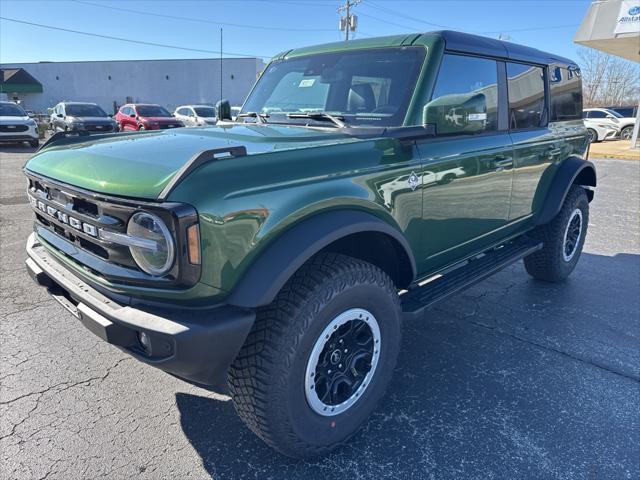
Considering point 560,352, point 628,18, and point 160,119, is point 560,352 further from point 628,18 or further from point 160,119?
point 160,119

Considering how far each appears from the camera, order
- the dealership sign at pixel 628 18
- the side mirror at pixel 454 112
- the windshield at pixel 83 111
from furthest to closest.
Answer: the windshield at pixel 83 111 → the dealership sign at pixel 628 18 → the side mirror at pixel 454 112

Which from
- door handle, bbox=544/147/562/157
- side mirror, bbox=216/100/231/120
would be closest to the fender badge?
door handle, bbox=544/147/562/157

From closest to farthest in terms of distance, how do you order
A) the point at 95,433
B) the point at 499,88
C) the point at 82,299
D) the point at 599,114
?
the point at 82,299 < the point at 95,433 < the point at 499,88 < the point at 599,114

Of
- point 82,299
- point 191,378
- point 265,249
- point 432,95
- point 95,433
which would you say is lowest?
point 95,433

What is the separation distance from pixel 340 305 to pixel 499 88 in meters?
2.32

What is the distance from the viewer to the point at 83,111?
766 inches

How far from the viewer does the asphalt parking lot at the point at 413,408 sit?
2.24m

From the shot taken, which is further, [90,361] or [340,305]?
[90,361]

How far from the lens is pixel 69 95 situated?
5228 centimetres

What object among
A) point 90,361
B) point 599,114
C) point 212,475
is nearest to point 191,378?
point 212,475

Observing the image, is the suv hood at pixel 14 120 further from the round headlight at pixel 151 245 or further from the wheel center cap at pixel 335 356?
the wheel center cap at pixel 335 356

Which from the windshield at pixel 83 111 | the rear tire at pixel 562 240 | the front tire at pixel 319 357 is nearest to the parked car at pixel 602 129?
the rear tire at pixel 562 240

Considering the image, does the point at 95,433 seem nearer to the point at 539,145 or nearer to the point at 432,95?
the point at 432,95

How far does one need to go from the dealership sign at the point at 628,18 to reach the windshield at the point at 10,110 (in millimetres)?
22189
